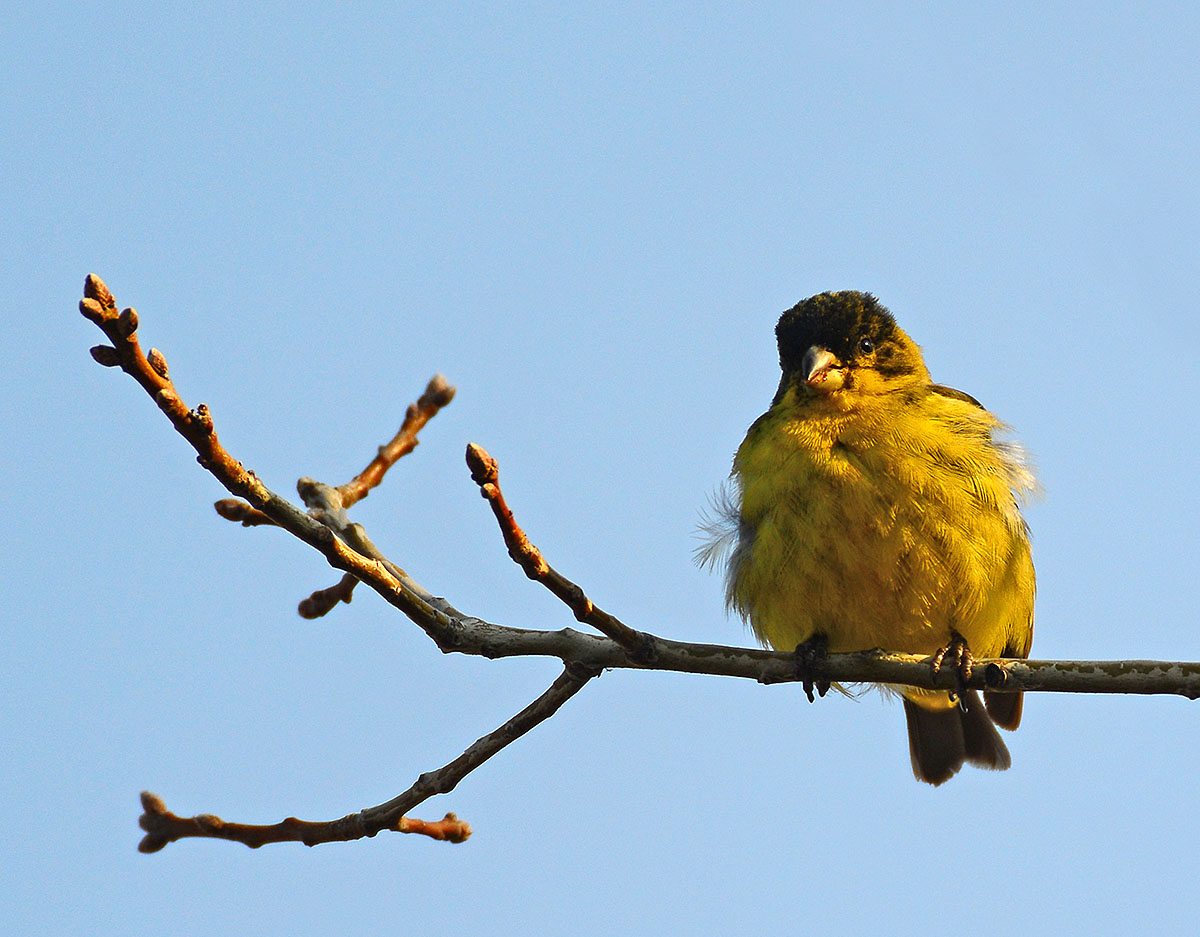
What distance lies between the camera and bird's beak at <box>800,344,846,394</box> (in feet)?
16.6

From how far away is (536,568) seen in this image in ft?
9.30

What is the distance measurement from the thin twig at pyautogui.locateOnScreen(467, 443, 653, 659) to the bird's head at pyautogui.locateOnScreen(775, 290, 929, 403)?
2.21 m

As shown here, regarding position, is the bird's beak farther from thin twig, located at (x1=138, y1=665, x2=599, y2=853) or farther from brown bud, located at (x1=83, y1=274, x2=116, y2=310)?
brown bud, located at (x1=83, y1=274, x2=116, y2=310)

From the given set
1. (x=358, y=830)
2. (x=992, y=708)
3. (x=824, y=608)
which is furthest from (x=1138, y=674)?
(x=992, y=708)

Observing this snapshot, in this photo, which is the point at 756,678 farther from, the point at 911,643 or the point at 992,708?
the point at 992,708

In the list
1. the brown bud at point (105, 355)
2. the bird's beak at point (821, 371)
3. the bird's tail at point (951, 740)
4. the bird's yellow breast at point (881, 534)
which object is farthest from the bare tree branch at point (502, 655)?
the bird's tail at point (951, 740)

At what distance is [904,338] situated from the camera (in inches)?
225

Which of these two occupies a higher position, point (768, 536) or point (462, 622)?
point (768, 536)

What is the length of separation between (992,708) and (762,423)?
5.67 feet

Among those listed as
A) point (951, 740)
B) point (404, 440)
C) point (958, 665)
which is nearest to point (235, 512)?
point (404, 440)

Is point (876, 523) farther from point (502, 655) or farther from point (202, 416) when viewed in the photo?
point (202, 416)

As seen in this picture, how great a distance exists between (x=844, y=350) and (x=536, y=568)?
2951 millimetres

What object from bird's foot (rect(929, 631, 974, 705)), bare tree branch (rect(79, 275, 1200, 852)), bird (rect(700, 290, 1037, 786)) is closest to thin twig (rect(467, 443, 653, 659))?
bare tree branch (rect(79, 275, 1200, 852))

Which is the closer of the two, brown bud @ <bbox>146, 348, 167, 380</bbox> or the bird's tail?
brown bud @ <bbox>146, 348, 167, 380</bbox>
